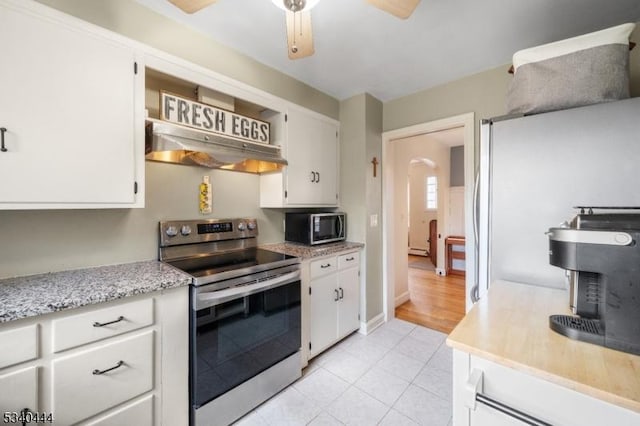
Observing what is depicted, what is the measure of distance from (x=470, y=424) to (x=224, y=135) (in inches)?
76.8

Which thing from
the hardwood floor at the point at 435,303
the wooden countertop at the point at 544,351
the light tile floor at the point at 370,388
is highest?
the wooden countertop at the point at 544,351

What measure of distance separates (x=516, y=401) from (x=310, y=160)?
212 centimetres

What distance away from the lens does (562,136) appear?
48.0 inches

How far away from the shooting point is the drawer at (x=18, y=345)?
93 cm

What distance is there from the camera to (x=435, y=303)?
351 centimetres

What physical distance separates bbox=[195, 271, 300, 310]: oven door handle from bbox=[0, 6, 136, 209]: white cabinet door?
71 centimetres

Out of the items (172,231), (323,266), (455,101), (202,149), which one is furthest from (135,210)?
(455,101)

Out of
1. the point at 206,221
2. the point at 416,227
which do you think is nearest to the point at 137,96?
the point at 206,221

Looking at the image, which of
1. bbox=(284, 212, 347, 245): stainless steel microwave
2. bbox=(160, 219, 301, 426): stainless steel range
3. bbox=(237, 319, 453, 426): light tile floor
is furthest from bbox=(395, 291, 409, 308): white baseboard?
bbox=(160, 219, 301, 426): stainless steel range

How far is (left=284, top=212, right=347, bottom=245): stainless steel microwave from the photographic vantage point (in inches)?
92.1

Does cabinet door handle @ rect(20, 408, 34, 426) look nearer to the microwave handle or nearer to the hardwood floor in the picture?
the microwave handle

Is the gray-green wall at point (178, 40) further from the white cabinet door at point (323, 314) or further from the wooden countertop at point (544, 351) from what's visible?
the wooden countertop at point (544, 351)

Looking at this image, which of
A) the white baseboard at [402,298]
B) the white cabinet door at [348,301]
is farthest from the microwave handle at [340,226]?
the white baseboard at [402,298]

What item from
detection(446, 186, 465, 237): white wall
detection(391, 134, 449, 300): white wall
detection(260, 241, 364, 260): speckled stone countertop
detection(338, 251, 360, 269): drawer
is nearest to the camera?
detection(260, 241, 364, 260): speckled stone countertop
